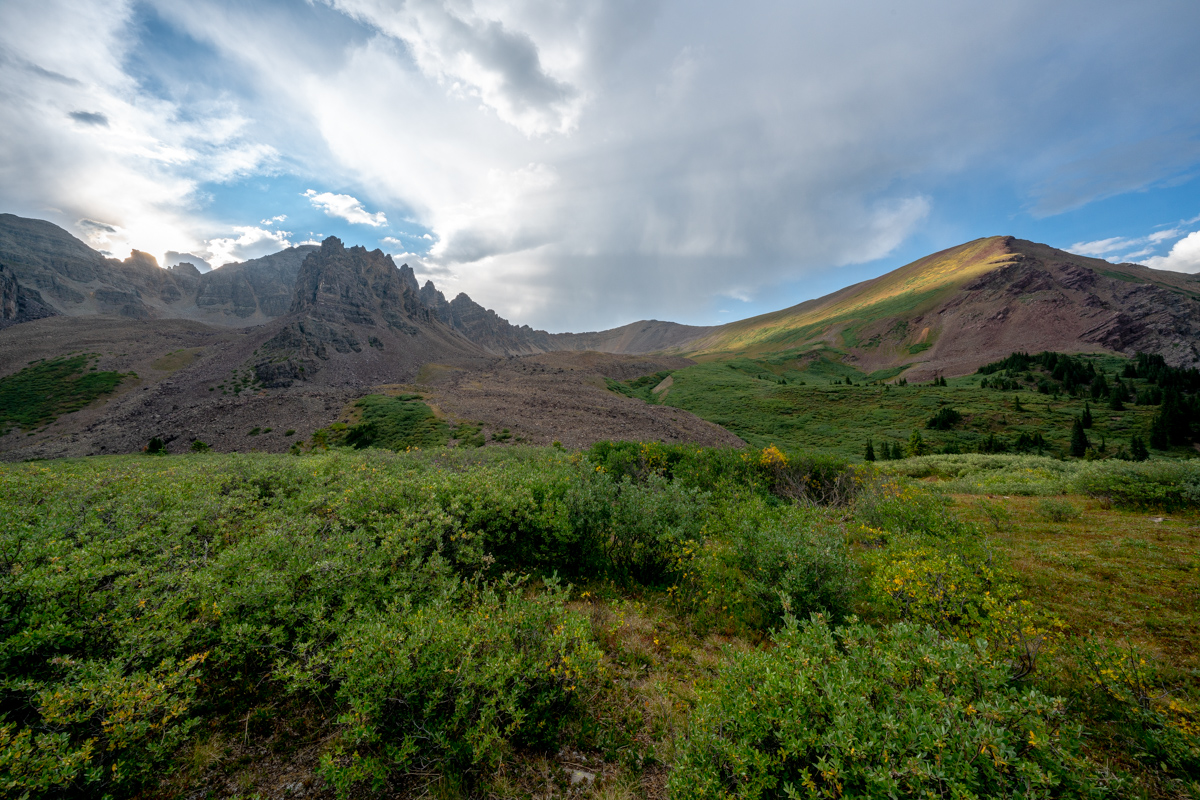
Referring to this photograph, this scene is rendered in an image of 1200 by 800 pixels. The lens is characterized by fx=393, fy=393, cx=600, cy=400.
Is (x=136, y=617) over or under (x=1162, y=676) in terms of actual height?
over

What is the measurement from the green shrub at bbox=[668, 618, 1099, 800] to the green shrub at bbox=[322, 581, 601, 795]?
4.79 feet

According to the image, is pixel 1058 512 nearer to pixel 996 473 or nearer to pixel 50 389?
pixel 996 473

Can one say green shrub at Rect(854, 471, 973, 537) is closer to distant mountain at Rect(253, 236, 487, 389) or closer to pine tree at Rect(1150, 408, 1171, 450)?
pine tree at Rect(1150, 408, 1171, 450)

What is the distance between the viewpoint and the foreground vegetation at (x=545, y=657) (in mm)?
2973

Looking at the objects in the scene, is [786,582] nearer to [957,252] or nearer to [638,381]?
[638,381]

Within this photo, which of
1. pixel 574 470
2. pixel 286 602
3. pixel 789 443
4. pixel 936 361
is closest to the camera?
pixel 286 602

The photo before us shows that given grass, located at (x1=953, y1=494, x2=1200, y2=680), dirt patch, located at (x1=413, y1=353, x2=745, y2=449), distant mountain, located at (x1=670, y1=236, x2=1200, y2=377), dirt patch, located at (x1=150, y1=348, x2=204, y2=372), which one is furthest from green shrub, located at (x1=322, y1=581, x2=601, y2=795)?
dirt patch, located at (x1=150, y1=348, x2=204, y2=372)

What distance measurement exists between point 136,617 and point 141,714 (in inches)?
50.9

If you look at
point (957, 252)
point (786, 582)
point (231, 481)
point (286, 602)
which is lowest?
point (786, 582)

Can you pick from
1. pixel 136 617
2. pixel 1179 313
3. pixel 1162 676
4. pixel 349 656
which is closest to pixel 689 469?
pixel 1162 676

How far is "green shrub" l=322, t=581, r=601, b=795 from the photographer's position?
3502 millimetres

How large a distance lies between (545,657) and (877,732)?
115 inches

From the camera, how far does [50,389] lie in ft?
194

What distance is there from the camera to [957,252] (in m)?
138
